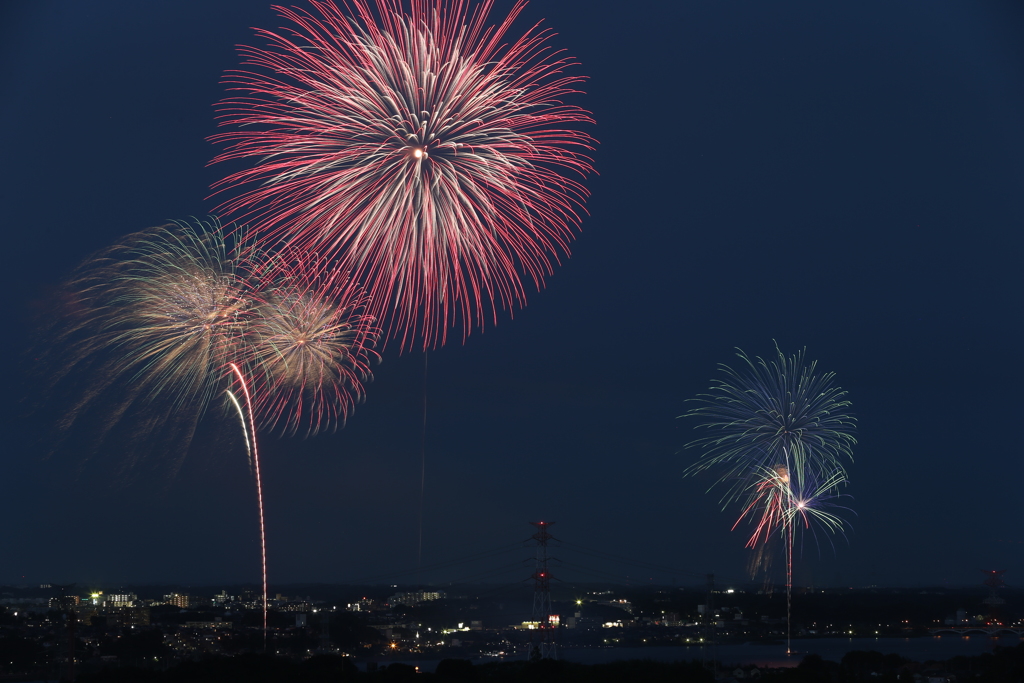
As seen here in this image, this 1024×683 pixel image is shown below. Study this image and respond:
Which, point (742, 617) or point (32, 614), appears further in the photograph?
point (742, 617)

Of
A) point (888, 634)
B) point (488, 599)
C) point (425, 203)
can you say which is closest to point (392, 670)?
point (425, 203)

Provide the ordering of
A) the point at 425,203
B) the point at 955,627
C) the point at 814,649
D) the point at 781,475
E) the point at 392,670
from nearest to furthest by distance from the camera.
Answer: the point at 425,203 < the point at 392,670 < the point at 781,475 < the point at 814,649 < the point at 955,627

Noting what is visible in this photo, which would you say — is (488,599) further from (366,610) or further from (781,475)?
(781,475)

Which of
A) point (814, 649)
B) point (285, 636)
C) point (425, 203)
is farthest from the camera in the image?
point (814, 649)

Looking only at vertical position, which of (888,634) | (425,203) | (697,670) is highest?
(425,203)

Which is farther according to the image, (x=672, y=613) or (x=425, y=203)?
(x=672, y=613)

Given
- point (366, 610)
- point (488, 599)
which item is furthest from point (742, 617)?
point (366, 610)

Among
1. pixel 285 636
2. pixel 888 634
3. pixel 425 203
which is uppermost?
pixel 425 203

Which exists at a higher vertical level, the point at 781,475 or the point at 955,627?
the point at 781,475

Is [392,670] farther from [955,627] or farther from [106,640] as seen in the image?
[955,627]

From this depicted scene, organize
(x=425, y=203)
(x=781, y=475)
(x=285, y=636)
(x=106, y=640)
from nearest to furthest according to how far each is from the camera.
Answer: (x=425, y=203) → (x=781, y=475) → (x=106, y=640) → (x=285, y=636)
